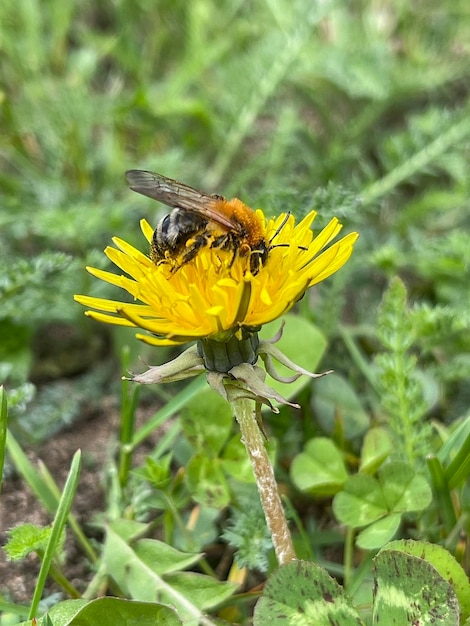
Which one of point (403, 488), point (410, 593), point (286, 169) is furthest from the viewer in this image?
point (286, 169)

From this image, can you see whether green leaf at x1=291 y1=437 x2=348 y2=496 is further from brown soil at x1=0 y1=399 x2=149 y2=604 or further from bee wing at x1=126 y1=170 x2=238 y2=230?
bee wing at x1=126 y1=170 x2=238 y2=230

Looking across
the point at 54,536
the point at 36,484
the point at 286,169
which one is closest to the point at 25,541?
the point at 54,536

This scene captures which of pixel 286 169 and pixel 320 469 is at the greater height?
pixel 286 169

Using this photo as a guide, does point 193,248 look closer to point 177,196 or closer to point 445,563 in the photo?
point 177,196

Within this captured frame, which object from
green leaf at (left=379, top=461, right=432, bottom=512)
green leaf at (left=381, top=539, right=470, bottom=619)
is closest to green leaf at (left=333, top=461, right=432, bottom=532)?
green leaf at (left=379, top=461, right=432, bottom=512)

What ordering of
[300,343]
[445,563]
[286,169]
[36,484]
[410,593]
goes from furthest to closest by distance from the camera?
[286,169] → [300,343] → [36,484] → [445,563] → [410,593]

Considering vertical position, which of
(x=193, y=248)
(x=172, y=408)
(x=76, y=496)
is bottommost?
(x=76, y=496)
